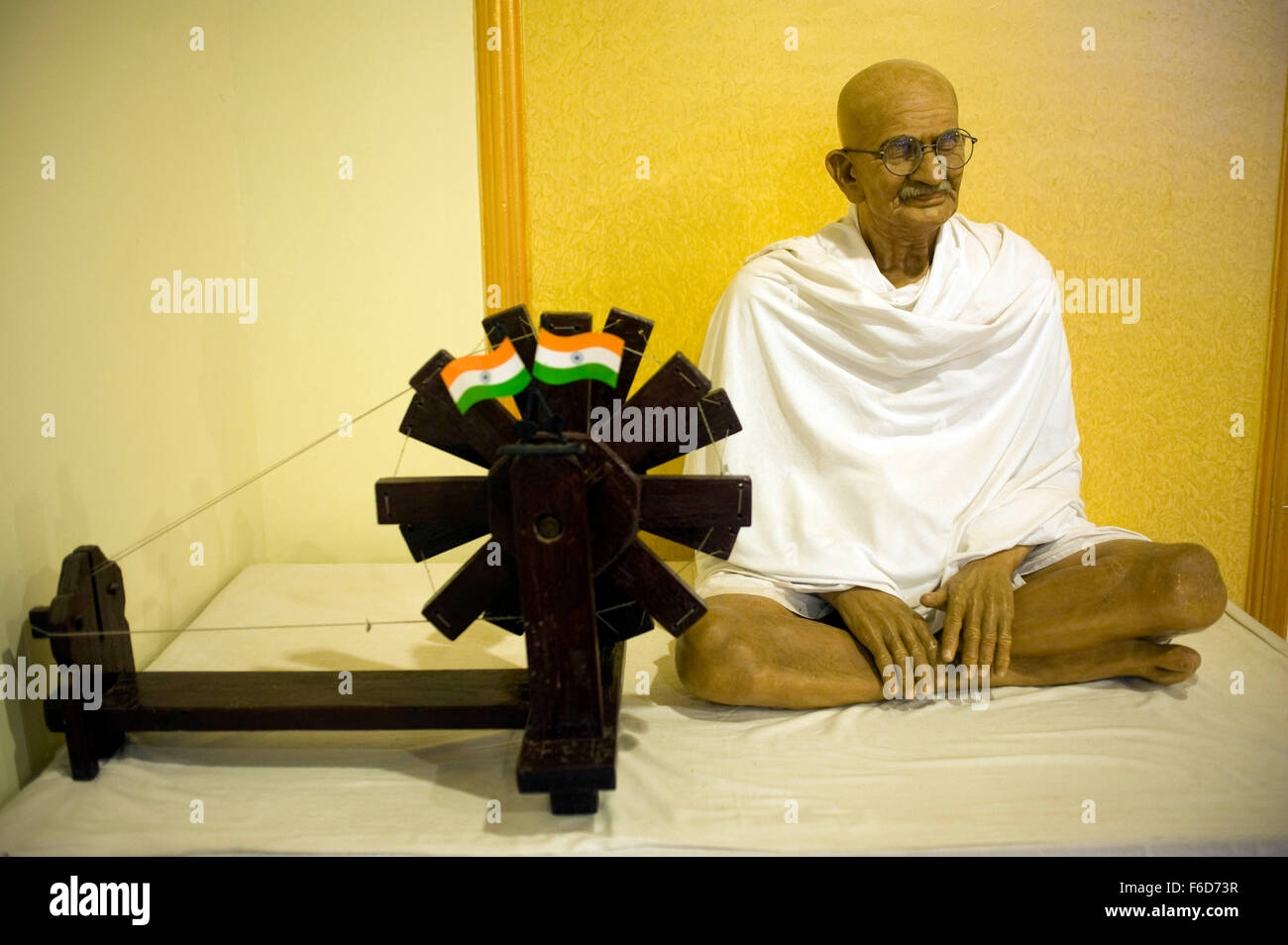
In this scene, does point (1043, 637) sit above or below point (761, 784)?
above

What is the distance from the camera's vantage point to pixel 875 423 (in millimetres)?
3080

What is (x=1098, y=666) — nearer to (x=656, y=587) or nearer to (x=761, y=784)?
(x=761, y=784)

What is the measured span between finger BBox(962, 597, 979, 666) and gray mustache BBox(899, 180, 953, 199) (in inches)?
43.0

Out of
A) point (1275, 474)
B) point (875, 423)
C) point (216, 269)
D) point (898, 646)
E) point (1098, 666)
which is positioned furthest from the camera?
point (1275, 474)

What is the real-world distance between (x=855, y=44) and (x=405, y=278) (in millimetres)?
1686

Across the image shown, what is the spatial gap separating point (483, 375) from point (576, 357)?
201 mm

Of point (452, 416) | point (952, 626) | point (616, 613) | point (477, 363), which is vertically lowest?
point (952, 626)

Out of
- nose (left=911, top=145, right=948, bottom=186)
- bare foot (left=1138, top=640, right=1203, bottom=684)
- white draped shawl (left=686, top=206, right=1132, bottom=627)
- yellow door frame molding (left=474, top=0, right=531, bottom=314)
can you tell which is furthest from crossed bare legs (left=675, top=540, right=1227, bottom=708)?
yellow door frame molding (left=474, top=0, right=531, bottom=314)

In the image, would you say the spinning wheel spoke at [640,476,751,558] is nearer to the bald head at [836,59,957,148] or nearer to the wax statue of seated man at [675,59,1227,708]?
the wax statue of seated man at [675,59,1227,708]

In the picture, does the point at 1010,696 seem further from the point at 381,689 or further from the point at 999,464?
the point at 381,689

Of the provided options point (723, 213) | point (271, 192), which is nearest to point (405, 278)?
point (271, 192)

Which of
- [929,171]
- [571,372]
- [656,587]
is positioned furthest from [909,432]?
[571,372]

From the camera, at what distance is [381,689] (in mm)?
2566

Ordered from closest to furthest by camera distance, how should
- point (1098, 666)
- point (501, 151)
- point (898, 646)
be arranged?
point (898, 646) → point (1098, 666) → point (501, 151)
